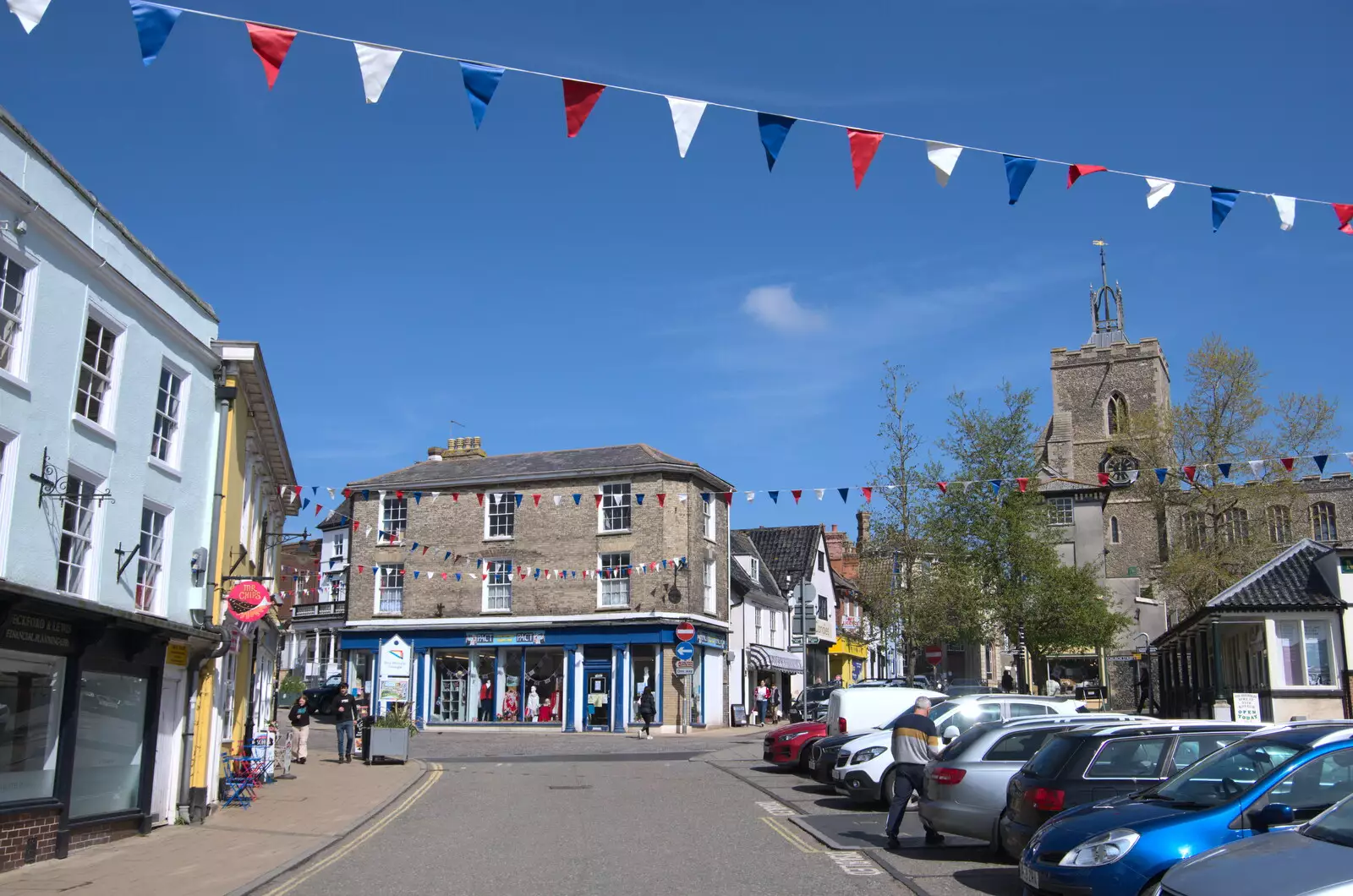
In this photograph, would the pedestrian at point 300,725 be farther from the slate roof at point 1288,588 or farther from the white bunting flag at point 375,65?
the slate roof at point 1288,588

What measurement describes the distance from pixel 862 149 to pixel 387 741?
1738 cm

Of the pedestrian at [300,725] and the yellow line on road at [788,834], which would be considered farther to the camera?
the pedestrian at [300,725]

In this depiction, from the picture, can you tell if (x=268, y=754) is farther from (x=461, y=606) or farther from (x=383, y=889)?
(x=461, y=606)

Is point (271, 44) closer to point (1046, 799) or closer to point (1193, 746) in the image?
point (1046, 799)

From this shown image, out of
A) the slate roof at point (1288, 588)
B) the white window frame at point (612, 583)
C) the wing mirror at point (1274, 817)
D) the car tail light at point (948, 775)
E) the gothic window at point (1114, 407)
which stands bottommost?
the car tail light at point (948, 775)

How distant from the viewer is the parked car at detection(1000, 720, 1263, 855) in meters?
10.1

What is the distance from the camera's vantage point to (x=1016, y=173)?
12.1 metres

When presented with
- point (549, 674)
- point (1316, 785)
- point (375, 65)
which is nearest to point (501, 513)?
point (549, 674)

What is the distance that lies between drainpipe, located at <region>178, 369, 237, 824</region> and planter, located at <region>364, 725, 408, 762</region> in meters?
7.41

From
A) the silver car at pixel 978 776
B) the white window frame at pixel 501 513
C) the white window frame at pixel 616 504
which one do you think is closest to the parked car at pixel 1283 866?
the silver car at pixel 978 776

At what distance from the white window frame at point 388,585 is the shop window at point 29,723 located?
29787 mm

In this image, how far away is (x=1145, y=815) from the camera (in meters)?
8.19

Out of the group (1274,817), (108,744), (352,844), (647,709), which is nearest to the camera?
(1274,817)

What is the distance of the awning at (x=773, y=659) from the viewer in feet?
149
